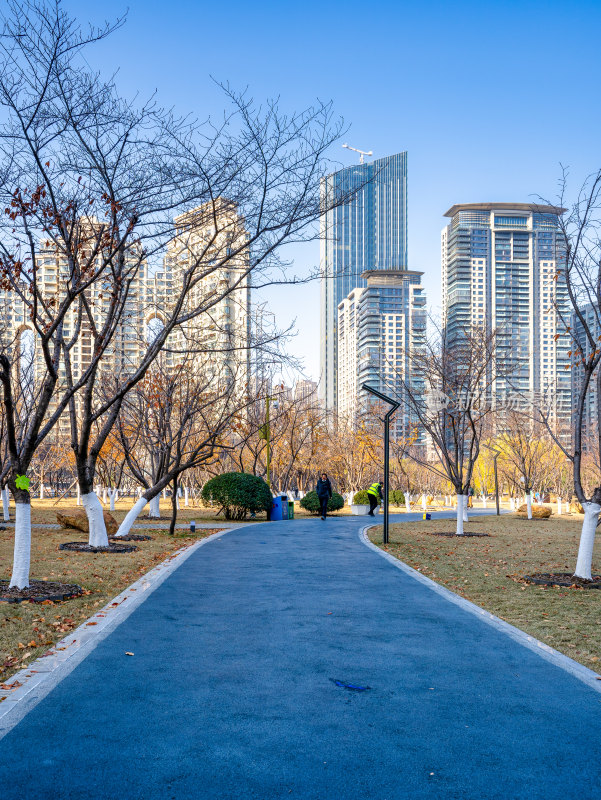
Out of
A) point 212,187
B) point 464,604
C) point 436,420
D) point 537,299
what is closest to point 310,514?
point 436,420

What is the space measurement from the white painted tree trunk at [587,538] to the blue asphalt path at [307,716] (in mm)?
3537

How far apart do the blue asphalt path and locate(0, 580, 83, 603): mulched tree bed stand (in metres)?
1.36

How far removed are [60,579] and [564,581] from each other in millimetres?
7033

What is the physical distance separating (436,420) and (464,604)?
14371 millimetres

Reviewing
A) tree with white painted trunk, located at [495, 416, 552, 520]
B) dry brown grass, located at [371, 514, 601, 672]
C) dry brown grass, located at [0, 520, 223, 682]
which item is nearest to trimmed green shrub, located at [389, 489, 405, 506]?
tree with white painted trunk, located at [495, 416, 552, 520]

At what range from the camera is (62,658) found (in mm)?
5875

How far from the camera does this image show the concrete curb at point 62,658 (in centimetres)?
466

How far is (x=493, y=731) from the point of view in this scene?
436 centimetres

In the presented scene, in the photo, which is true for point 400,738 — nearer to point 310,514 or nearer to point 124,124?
point 124,124

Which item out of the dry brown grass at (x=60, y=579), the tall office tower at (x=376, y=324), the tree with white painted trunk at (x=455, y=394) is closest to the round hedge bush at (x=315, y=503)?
the tree with white painted trunk at (x=455, y=394)

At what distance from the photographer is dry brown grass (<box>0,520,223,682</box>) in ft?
21.1

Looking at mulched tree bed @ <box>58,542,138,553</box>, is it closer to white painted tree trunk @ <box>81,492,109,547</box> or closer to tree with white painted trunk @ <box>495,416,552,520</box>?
white painted tree trunk @ <box>81,492,109,547</box>

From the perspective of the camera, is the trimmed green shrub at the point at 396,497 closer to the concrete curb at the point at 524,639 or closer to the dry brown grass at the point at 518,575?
the dry brown grass at the point at 518,575

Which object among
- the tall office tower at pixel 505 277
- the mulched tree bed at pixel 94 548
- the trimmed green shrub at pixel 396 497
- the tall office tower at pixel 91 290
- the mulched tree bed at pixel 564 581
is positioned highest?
the tall office tower at pixel 505 277
